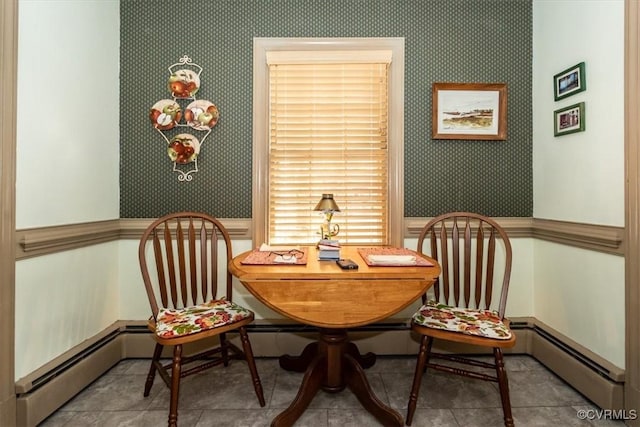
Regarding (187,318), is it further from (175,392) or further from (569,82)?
(569,82)

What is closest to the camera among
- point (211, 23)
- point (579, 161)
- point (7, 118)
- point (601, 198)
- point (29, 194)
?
point (7, 118)

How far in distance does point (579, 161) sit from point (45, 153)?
293cm

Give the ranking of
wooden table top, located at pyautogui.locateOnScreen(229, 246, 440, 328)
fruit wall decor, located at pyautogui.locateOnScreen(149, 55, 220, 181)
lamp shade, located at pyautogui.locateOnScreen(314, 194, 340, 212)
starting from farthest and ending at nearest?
1. fruit wall decor, located at pyautogui.locateOnScreen(149, 55, 220, 181)
2. lamp shade, located at pyautogui.locateOnScreen(314, 194, 340, 212)
3. wooden table top, located at pyautogui.locateOnScreen(229, 246, 440, 328)

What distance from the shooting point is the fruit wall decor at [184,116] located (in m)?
2.30

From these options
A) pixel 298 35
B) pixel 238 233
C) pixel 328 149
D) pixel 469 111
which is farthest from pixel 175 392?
pixel 469 111

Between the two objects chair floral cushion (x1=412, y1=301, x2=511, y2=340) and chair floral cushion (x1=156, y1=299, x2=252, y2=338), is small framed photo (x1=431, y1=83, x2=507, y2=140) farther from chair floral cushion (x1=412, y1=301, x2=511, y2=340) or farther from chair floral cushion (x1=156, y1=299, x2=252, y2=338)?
chair floral cushion (x1=156, y1=299, x2=252, y2=338)

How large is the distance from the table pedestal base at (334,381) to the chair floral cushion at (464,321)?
422 millimetres

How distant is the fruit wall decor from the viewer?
7.56 ft

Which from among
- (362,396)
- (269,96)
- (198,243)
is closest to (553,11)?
(269,96)

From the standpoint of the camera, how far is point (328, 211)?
6.82 ft

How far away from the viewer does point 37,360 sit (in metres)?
1.69

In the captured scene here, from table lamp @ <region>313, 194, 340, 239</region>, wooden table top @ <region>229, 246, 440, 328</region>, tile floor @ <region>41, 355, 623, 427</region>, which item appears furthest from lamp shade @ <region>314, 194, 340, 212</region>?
tile floor @ <region>41, 355, 623, 427</region>

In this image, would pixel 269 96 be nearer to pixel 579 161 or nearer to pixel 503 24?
pixel 503 24

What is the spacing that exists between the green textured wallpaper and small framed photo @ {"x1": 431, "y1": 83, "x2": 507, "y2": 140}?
0.05m
